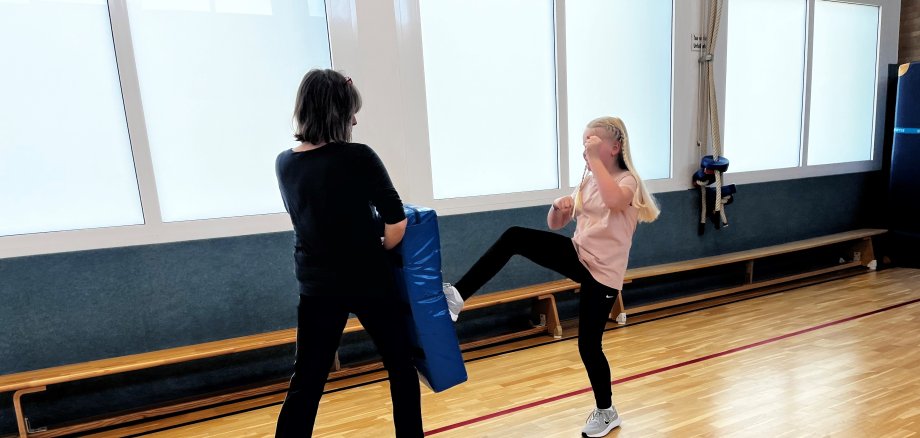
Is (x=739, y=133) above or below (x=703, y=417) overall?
above

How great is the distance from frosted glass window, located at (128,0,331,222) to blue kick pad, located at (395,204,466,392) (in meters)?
1.71

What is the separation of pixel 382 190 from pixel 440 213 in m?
2.00

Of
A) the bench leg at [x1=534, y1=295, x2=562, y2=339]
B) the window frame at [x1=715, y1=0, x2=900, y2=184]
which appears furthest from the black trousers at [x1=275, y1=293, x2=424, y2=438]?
the window frame at [x1=715, y1=0, x2=900, y2=184]

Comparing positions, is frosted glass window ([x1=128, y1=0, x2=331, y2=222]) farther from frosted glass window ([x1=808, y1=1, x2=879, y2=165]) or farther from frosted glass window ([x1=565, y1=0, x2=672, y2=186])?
frosted glass window ([x1=808, y1=1, x2=879, y2=165])

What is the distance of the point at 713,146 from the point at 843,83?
215 centimetres

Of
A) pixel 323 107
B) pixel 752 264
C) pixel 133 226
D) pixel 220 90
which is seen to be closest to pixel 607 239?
pixel 323 107

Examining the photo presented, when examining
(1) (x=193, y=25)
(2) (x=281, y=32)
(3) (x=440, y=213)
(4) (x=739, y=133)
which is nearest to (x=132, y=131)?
(1) (x=193, y=25)

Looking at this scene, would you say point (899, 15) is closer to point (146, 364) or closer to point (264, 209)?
point (264, 209)

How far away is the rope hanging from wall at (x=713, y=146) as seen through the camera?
4.55 meters

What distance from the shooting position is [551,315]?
3.84 metres

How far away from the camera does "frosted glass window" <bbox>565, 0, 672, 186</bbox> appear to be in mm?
4199

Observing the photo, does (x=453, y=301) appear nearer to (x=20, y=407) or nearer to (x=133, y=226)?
(x=133, y=226)

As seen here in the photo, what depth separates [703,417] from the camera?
2.51m

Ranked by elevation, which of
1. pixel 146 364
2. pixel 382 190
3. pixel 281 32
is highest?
pixel 281 32
